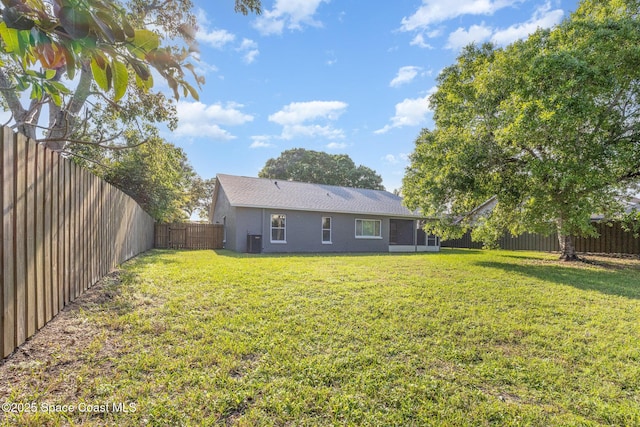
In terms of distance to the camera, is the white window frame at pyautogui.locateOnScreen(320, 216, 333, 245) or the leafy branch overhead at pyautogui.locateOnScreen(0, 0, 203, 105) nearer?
the leafy branch overhead at pyautogui.locateOnScreen(0, 0, 203, 105)

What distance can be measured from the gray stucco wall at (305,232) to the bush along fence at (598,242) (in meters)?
9.26

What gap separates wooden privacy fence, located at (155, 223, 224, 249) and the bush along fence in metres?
18.9

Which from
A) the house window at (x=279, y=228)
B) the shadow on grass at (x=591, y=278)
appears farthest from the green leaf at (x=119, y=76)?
the house window at (x=279, y=228)

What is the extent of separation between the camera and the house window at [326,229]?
56.4 ft

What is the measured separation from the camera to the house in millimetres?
15422

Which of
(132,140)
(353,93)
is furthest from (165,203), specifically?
(353,93)

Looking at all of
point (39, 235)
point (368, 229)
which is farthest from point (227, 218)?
point (39, 235)

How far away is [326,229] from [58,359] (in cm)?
1472

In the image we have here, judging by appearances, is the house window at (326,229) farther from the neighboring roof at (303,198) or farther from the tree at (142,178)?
the tree at (142,178)

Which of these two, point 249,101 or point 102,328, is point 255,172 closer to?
point 249,101

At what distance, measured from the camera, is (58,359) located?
2838 mm

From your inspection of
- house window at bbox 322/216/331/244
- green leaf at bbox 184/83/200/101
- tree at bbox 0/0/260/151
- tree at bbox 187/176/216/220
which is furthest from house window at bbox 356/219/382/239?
tree at bbox 187/176/216/220

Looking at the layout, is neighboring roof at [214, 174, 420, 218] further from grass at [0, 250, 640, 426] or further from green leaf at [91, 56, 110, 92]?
green leaf at [91, 56, 110, 92]

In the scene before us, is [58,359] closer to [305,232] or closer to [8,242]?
[8,242]
